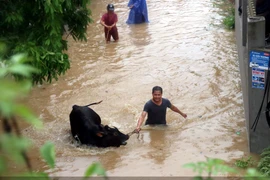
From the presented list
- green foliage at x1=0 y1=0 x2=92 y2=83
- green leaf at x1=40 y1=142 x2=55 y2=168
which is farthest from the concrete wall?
green leaf at x1=40 y1=142 x2=55 y2=168

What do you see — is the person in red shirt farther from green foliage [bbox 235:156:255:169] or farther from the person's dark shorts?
green foliage [bbox 235:156:255:169]

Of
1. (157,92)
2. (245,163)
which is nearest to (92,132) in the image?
(157,92)

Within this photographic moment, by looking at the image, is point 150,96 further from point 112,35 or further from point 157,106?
point 112,35

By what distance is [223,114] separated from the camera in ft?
29.6

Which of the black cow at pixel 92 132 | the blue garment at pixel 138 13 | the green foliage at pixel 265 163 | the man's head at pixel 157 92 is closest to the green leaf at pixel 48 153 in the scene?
the green foliage at pixel 265 163

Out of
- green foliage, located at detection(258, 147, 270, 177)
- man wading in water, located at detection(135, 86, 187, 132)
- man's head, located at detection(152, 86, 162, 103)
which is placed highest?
man's head, located at detection(152, 86, 162, 103)

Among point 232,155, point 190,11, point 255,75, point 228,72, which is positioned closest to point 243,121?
point 232,155

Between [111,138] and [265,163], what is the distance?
2433 millimetres

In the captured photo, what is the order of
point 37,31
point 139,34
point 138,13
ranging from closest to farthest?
point 37,31 < point 139,34 < point 138,13

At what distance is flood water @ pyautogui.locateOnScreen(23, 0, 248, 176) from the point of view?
7551mm

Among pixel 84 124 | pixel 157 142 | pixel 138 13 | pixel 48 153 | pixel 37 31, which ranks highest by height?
pixel 48 153

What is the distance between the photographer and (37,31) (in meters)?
6.02

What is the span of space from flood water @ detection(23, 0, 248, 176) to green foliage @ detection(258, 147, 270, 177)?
21.0 inches

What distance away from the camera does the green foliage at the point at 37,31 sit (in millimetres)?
5623
